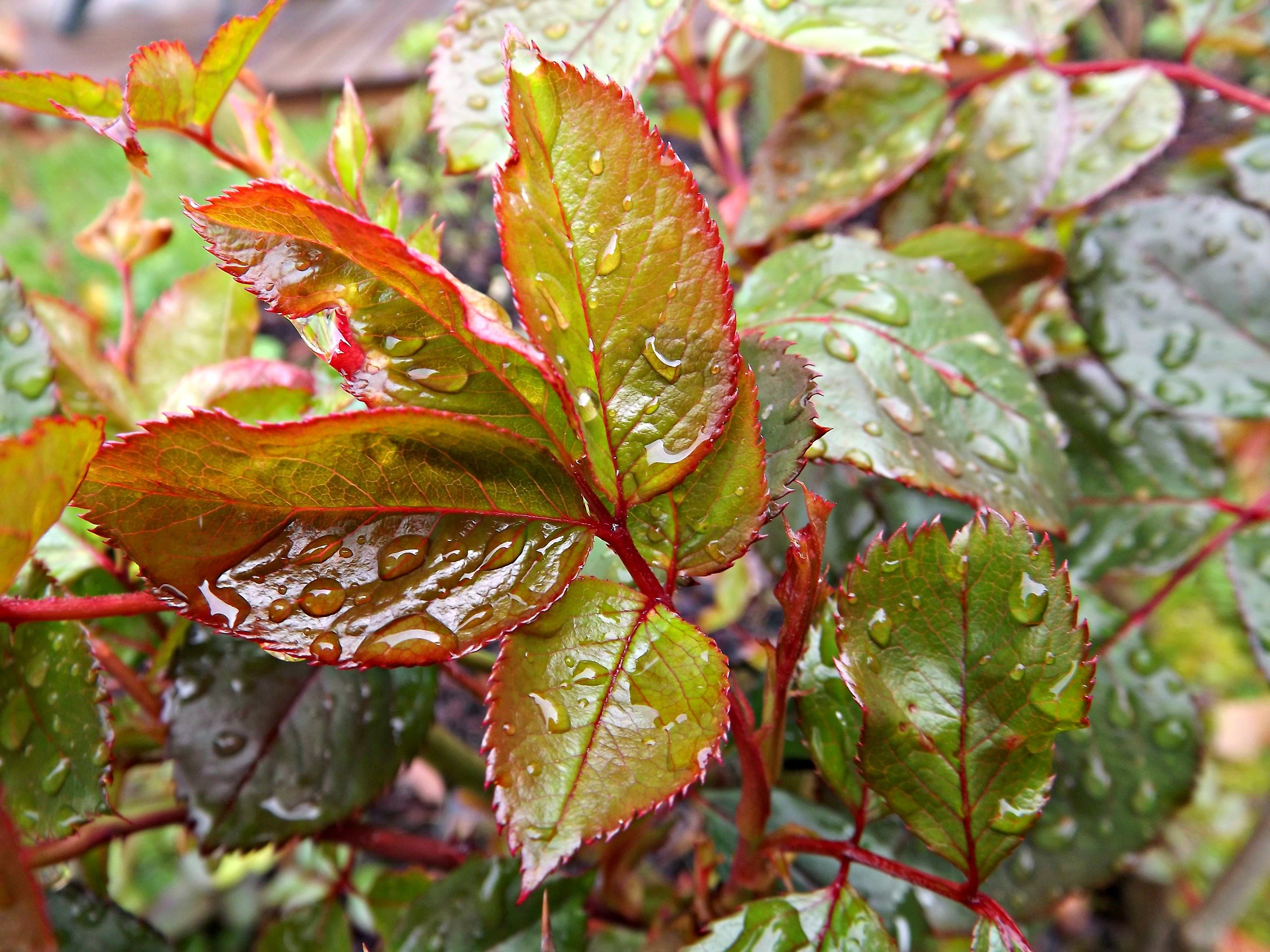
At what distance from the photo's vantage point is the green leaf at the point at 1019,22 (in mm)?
615

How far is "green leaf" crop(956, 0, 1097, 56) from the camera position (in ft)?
2.02

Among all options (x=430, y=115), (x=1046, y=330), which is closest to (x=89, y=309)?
(x=430, y=115)

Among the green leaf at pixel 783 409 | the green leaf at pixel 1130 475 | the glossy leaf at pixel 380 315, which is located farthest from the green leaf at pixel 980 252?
the glossy leaf at pixel 380 315

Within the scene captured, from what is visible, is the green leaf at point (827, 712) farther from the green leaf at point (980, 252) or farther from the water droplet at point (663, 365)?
the green leaf at point (980, 252)

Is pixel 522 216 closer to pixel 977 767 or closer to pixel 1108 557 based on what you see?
pixel 977 767

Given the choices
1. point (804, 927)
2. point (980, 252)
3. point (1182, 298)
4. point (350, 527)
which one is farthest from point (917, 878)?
point (1182, 298)

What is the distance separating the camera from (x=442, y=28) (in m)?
0.50

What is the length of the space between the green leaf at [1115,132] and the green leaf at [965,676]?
1.32 feet

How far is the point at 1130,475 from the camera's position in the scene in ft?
2.23

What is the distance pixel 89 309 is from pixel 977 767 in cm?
121

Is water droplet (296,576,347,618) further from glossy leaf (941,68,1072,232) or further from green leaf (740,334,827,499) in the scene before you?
glossy leaf (941,68,1072,232)

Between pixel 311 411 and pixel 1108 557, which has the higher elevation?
pixel 311 411

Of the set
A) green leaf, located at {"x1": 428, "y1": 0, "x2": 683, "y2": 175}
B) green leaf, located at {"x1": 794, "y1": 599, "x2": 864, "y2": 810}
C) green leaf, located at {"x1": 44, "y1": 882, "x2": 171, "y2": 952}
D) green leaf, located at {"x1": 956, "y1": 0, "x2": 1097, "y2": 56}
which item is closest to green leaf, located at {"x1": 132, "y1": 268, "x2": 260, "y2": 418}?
green leaf, located at {"x1": 428, "y1": 0, "x2": 683, "y2": 175}

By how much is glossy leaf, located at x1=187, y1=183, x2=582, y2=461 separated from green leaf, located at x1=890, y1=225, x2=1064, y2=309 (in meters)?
0.35
